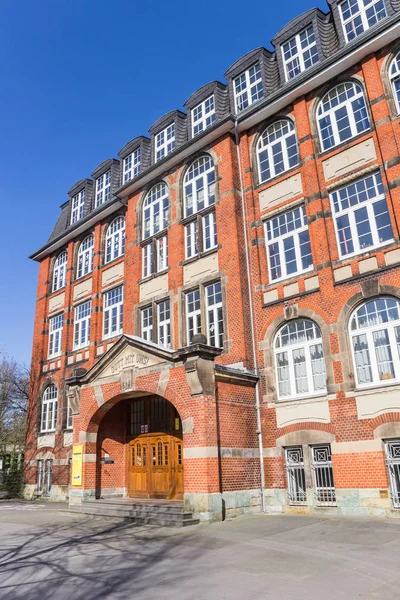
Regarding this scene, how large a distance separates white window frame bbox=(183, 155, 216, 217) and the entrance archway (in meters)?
7.52

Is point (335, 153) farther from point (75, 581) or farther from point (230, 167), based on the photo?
point (75, 581)

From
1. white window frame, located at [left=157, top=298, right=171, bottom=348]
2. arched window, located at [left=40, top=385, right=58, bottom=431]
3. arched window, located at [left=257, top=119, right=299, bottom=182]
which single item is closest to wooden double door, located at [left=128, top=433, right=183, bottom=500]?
white window frame, located at [left=157, top=298, right=171, bottom=348]

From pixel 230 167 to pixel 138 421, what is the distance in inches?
394

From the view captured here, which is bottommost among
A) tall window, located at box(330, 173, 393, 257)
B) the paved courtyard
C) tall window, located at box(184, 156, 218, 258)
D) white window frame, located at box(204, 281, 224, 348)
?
the paved courtyard

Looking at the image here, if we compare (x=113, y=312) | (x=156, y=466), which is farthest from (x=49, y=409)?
(x=156, y=466)

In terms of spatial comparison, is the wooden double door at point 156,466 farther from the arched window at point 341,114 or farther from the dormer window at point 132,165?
the dormer window at point 132,165

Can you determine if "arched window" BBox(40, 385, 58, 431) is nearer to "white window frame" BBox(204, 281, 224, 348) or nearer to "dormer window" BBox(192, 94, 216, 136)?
"white window frame" BBox(204, 281, 224, 348)

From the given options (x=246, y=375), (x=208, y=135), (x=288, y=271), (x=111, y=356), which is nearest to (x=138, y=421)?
(x=111, y=356)

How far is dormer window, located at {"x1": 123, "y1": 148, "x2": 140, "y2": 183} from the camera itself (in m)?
23.2

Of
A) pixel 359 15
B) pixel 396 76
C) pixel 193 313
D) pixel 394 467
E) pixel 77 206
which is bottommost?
pixel 394 467

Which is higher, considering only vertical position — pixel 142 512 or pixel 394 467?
pixel 394 467

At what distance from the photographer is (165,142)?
21859 mm

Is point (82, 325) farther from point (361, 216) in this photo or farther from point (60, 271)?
point (361, 216)

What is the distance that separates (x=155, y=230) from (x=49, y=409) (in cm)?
1093
